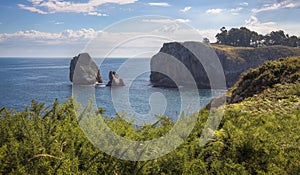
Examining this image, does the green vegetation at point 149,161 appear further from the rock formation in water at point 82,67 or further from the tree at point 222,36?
the tree at point 222,36

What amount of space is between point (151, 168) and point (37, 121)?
2.07m

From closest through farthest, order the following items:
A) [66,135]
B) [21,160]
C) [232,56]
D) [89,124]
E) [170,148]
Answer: [21,160] → [170,148] → [66,135] → [89,124] → [232,56]

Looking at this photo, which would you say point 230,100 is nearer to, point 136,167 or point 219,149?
point 219,149

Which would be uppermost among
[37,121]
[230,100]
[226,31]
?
[226,31]

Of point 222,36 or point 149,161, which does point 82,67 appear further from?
point 222,36

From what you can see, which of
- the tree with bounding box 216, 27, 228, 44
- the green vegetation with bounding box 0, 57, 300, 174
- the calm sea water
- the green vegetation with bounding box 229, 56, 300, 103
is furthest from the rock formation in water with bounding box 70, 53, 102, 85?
the tree with bounding box 216, 27, 228, 44

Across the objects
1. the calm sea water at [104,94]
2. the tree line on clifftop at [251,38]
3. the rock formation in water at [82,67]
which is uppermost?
the tree line on clifftop at [251,38]

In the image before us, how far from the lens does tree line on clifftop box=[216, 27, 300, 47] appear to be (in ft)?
364

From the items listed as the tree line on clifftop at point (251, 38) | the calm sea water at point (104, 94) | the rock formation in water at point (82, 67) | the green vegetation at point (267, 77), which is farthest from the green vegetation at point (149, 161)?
the tree line on clifftop at point (251, 38)

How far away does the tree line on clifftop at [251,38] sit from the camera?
4373 inches

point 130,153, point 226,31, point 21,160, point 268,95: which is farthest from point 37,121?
point 226,31

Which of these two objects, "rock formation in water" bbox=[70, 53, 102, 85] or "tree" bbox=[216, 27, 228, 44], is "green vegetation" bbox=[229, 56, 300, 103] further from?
"tree" bbox=[216, 27, 228, 44]

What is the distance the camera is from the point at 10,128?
4586mm

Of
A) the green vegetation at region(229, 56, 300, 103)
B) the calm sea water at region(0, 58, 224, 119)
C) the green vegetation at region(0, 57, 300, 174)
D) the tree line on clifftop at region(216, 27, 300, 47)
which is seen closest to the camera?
the green vegetation at region(0, 57, 300, 174)
